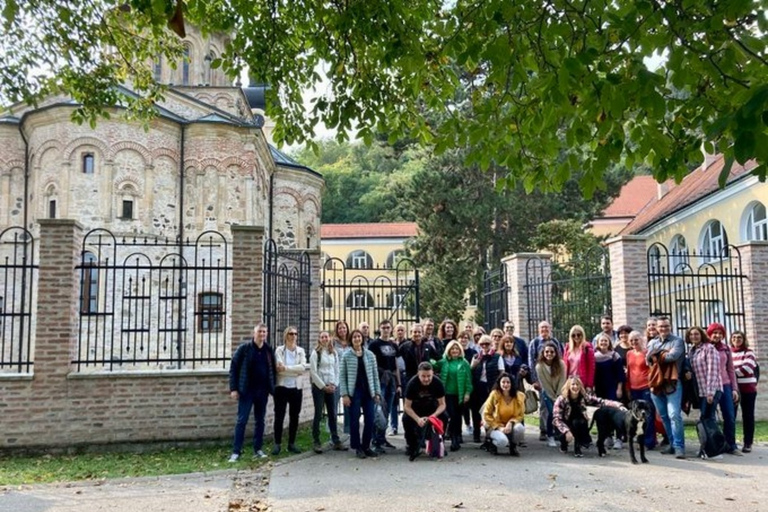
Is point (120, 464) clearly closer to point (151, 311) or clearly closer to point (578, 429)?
point (578, 429)

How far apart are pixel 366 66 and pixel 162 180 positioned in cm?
1965

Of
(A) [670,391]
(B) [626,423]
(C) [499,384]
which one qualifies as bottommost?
(B) [626,423]

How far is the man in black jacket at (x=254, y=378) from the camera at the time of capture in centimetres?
905

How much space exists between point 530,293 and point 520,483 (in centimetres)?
792

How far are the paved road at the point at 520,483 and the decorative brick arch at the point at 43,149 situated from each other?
793 inches

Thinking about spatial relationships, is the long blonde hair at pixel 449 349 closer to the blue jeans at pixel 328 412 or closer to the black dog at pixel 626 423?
the blue jeans at pixel 328 412

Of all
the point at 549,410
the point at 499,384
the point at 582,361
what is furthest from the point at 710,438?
the point at 499,384

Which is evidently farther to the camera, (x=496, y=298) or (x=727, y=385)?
(x=496, y=298)

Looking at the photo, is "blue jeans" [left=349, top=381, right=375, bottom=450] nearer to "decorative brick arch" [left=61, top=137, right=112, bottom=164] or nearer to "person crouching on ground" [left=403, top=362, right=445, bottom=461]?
"person crouching on ground" [left=403, top=362, right=445, bottom=461]

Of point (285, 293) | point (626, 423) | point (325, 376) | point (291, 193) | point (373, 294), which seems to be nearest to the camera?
point (626, 423)

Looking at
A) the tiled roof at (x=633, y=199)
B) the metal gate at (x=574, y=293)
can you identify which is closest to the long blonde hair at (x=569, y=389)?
the metal gate at (x=574, y=293)

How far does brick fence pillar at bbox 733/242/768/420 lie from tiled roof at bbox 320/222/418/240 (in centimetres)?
3535

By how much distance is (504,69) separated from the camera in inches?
226

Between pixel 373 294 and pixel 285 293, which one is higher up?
pixel 373 294
